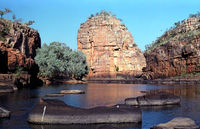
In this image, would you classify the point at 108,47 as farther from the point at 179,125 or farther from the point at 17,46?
the point at 179,125

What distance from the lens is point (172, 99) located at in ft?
97.8

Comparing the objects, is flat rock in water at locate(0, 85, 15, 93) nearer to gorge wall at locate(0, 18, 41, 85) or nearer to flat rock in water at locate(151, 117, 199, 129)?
gorge wall at locate(0, 18, 41, 85)

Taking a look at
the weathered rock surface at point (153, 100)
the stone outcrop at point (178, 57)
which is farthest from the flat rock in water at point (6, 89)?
the stone outcrop at point (178, 57)

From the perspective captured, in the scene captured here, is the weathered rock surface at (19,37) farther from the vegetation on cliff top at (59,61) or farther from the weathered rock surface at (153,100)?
the weathered rock surface at (153,100)

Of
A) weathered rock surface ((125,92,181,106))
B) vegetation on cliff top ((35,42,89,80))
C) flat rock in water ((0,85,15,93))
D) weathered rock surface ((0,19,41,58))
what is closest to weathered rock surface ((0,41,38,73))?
weathered rock surface ((0,19,41,58))

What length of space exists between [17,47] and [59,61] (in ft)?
47.0

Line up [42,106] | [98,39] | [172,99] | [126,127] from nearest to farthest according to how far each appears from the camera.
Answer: [126,127] < [42,106] < [172,99] < [98,39]

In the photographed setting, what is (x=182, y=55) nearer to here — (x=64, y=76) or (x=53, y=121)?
(x=64, y=76)

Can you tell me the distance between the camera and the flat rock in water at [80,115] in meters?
19.7

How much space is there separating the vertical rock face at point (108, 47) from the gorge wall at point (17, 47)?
1636 inches

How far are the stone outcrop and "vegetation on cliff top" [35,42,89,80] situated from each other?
961 inches

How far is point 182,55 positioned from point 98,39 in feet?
172

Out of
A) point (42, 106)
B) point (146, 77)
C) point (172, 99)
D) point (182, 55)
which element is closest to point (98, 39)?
point (146, 77)

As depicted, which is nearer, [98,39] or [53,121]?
[53,121]
